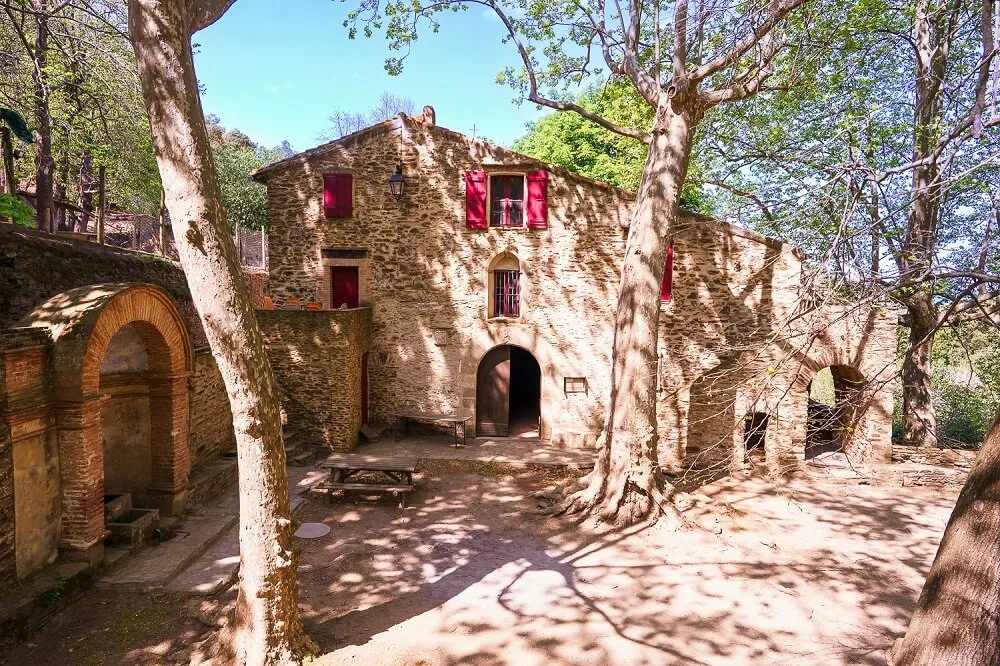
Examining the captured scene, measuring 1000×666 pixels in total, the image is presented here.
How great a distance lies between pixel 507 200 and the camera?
513 inches

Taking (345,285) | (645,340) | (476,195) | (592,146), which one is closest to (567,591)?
(645,340)

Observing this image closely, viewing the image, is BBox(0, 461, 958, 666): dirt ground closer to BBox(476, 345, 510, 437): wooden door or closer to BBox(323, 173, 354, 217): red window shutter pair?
BBox(476, 345, 510, 437): wooden door

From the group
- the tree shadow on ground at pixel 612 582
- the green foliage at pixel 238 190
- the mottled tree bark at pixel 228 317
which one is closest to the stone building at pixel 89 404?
the tree shadow on ground at pixel 612 582

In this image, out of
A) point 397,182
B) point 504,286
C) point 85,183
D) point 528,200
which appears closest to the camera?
point 397,182

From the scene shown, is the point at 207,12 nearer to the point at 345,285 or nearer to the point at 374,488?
the point at 374,488

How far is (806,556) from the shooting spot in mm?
7793

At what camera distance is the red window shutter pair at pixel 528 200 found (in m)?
12.7

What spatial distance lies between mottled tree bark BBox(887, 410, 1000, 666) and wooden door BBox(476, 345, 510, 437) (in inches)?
409

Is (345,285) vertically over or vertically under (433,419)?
over

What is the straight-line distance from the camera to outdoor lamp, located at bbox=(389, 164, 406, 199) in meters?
12.7

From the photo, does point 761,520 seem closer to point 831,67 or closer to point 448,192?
point 448,192

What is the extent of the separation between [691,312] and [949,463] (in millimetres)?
6367

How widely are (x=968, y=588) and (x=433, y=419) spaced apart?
11.0 meters

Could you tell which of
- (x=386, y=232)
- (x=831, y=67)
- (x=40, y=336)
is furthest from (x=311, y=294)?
(x=831, y=67)
